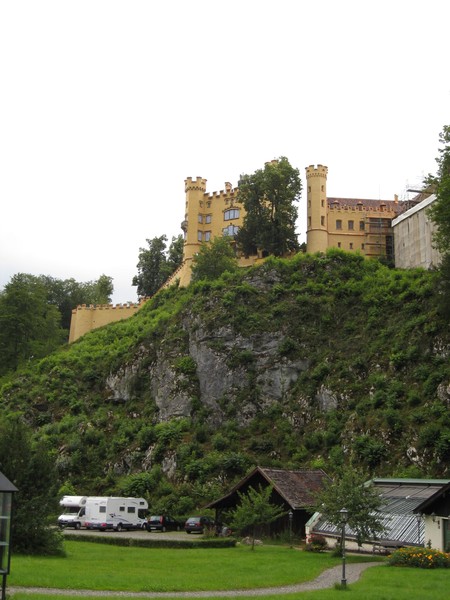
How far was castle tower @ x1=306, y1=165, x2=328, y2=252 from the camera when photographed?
82.6m

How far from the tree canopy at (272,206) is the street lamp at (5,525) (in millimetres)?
62738

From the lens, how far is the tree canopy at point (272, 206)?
81625 millimetres

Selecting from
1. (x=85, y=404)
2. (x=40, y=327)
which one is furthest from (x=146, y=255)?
(x=85, y=404)

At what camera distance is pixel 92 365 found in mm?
77375

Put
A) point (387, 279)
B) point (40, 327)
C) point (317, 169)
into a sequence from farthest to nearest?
point (40, 327) → point (317, 169) → point (387, 279)

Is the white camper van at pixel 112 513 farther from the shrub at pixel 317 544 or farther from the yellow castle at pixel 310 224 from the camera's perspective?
the yellow castle at pixel 310 224

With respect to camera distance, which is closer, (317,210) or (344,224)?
(317,210)

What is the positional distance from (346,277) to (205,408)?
1912cm

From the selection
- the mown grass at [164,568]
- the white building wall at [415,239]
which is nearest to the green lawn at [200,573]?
the mown grass at [164,568]

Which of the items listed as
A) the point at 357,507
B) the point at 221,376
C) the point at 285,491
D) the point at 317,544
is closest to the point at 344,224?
the point at 221,376

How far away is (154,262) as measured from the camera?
107 metres

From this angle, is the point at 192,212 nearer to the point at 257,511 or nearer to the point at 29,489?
the point at 257,511

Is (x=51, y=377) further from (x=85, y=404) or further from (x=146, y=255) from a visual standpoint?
(x=146, y=255)

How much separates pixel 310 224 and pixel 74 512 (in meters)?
42.7
